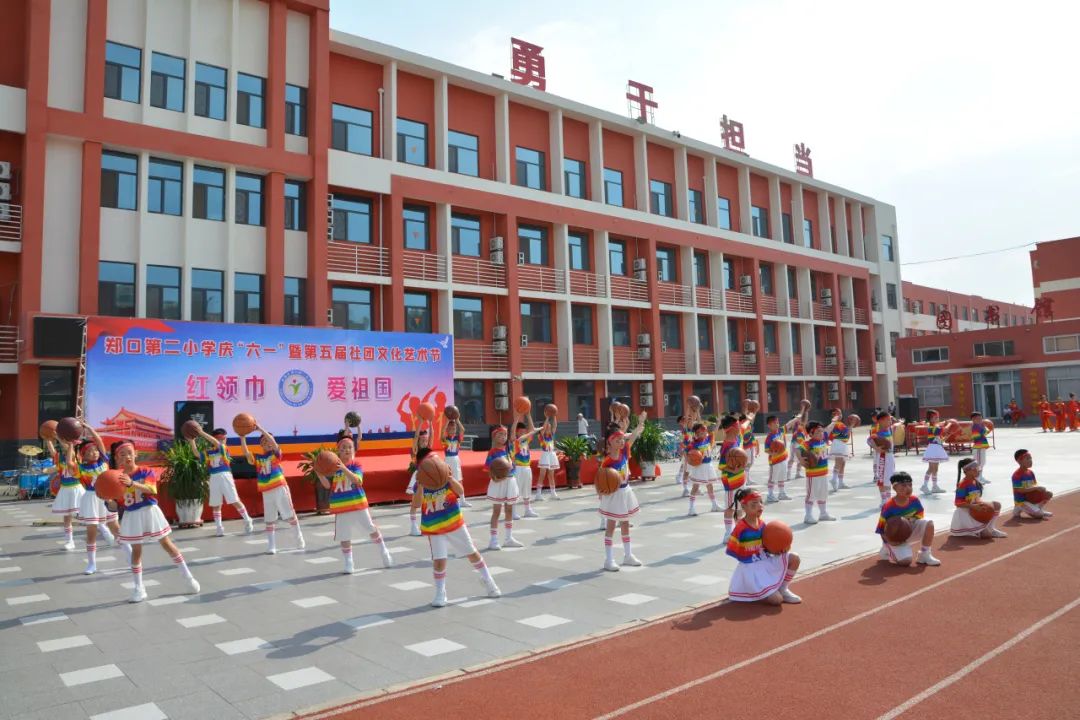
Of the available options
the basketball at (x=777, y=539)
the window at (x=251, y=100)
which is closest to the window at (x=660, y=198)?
the window at (x=251, y=100)

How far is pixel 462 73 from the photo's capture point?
91.3 ft

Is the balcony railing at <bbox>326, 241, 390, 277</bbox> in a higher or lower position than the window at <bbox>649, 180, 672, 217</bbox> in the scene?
lower

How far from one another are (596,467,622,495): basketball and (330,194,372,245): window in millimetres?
18856

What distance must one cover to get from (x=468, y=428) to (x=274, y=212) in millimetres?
10134

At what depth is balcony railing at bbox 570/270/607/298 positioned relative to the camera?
31.3 meters

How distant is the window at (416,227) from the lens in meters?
27.0

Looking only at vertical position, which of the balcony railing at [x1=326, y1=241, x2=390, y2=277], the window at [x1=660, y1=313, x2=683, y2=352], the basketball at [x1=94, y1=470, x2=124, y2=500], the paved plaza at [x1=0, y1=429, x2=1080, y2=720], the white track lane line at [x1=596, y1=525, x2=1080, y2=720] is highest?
the balcony railing at [x1=326, y1=241, x2=390, y2=277]

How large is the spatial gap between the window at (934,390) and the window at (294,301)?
39.6 meters

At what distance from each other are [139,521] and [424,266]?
19.4m

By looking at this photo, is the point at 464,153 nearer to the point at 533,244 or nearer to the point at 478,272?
the point at 533,244

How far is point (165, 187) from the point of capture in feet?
72.1

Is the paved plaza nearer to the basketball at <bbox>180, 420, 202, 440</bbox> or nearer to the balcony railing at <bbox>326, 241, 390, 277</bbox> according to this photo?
the basketball at <bbox>180, 420, 202, 440</bbox>

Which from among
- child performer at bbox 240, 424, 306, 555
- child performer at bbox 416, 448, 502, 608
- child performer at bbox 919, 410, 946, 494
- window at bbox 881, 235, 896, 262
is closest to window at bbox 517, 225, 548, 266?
child performer at bbox 919, 410, 946, 494

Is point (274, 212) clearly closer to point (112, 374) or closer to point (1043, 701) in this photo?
point (112, 374)
